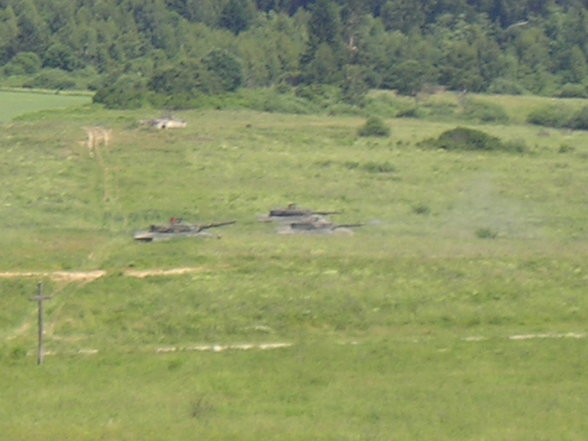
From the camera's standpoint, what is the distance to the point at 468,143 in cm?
5322

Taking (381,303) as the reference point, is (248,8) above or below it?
below

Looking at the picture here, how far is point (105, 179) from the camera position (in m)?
42.6

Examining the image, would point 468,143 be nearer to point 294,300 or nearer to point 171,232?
point 171,232

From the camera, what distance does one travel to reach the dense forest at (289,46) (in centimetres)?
8238

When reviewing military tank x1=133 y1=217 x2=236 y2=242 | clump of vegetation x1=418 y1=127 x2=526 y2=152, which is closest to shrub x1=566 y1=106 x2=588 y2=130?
clump of vegetation x1=418 y1=127 x2=526 y2=152

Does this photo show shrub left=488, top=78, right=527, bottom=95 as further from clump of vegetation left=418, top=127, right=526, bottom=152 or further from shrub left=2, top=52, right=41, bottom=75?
clump of vegetation left=418, top=127, right=526, bottom=152

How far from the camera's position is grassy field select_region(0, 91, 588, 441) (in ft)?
59.5

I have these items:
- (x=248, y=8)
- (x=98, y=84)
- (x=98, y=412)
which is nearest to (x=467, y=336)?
(x=98, y=412)

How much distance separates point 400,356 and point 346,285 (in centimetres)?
535

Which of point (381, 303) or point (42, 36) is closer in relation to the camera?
point (381, 303)

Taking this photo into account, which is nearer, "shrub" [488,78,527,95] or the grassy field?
the grassy field

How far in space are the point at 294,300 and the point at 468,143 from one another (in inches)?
1113

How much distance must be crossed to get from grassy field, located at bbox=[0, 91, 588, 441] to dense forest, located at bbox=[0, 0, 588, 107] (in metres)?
29.6

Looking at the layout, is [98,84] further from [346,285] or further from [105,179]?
[346,285]
